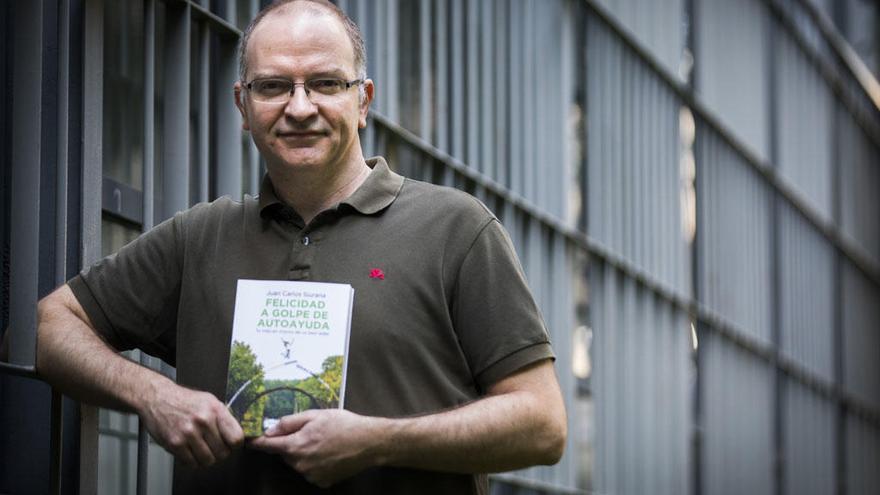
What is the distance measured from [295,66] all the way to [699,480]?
44.1 ft

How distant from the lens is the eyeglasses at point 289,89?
3.87 m

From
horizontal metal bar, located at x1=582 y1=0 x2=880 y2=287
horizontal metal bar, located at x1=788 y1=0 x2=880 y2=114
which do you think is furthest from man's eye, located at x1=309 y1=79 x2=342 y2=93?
horizontal metal bar, located at x1=788 y1=0 x2=880 y2=114

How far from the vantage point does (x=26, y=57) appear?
516 cm

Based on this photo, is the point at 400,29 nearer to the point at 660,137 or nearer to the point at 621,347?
the point at 621,347

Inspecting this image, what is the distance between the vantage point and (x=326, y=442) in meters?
3.53

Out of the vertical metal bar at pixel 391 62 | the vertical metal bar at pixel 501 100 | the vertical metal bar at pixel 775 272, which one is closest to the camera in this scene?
the vertical metal bar at pixel 391 62

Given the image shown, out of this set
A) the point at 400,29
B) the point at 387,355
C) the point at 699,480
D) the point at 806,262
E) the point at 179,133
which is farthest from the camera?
the point at 806,262

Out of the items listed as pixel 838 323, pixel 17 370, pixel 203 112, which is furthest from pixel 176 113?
pixel 838 323

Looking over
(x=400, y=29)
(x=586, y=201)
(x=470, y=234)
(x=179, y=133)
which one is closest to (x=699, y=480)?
(x=586, y=201)

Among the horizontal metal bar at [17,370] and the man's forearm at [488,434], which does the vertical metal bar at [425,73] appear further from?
the man's forearm at [488,434]

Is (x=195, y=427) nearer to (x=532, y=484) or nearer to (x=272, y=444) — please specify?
(x=272, y=444)

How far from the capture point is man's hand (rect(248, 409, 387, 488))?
353 cm

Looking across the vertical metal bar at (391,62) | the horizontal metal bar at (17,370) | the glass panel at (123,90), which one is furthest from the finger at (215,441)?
the vertical metal bar at (391,62)

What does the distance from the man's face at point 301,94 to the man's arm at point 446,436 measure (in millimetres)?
653
